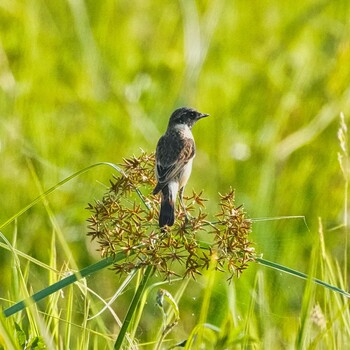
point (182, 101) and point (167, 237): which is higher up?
point (182, 101)

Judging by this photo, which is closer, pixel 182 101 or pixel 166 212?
pixel 166 212

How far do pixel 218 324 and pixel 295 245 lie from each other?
938 mm

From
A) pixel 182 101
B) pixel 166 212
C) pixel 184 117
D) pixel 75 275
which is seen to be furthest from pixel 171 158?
pixel 182 101

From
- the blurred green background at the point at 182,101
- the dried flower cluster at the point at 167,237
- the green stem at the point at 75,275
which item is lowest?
the green stem at the point at 75,275

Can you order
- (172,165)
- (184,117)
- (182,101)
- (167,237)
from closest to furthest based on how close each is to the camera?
(167,237)
(172,165)
(184,117)
(182,101)

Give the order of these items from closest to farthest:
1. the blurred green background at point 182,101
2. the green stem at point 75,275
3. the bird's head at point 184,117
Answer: the green stem at point 75,275, the bird's head at point 184,117, the blurred green background at point 182,101

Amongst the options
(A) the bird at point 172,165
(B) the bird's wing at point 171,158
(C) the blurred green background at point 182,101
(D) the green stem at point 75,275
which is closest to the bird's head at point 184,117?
(A) the bird at point 172,165

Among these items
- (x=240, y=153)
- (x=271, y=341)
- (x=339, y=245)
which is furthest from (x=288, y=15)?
(x=271, y=341)

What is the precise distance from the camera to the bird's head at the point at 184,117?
3.34m

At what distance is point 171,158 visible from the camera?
280 cm

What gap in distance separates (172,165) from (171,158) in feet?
0.18

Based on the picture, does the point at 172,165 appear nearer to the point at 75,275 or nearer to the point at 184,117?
the point at 75,275

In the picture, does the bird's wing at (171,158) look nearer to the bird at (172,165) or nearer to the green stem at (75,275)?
the bird at (172,165)

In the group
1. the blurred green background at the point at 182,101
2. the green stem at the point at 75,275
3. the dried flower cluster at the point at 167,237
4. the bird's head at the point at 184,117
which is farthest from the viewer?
the blurred green background at the point at 182,101
